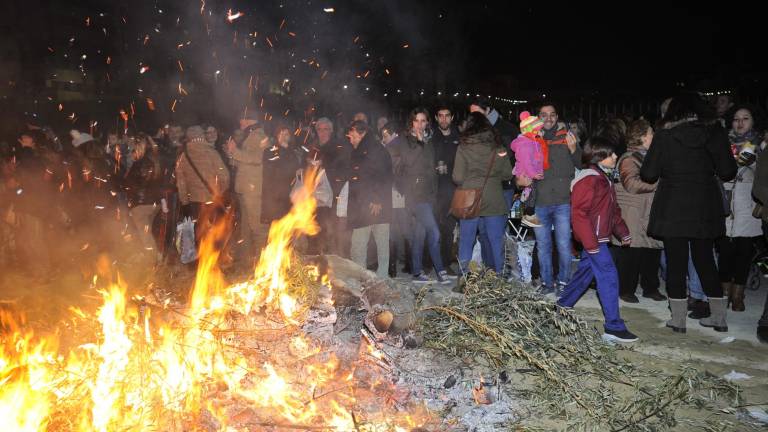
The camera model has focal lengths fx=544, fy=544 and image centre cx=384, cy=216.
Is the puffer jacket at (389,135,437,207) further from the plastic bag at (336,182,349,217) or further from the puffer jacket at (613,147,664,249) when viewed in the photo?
the puffer jacket at (613,147,664,249)

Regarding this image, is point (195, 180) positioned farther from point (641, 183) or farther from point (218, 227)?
point (641, 183)

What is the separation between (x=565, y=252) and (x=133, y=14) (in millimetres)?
7593

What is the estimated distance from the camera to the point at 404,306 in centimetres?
476

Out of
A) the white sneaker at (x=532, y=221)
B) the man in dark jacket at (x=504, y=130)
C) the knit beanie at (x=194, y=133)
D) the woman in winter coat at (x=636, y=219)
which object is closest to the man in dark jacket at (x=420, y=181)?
the man in dark jacket at (x=504, y=130)

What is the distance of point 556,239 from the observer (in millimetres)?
7051

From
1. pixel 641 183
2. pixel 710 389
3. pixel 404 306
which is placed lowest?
pixel 710 389

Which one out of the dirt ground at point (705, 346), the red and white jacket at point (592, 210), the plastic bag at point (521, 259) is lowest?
the dirt ground at point (705, 346)

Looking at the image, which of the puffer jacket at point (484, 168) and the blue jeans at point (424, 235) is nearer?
the puffer jacket at point (484, 168)

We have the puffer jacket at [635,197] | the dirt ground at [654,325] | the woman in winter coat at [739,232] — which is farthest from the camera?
the puffer jacket at [635,197]

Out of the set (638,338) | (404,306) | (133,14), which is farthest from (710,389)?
(133,14)

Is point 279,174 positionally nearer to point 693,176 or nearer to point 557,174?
point 557,174

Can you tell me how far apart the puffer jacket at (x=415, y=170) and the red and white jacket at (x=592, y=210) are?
2.60 metres

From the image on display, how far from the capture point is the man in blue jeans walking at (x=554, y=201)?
688 centimetres

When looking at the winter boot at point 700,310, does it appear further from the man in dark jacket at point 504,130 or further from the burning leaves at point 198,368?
the burning leaves at point 198,368
